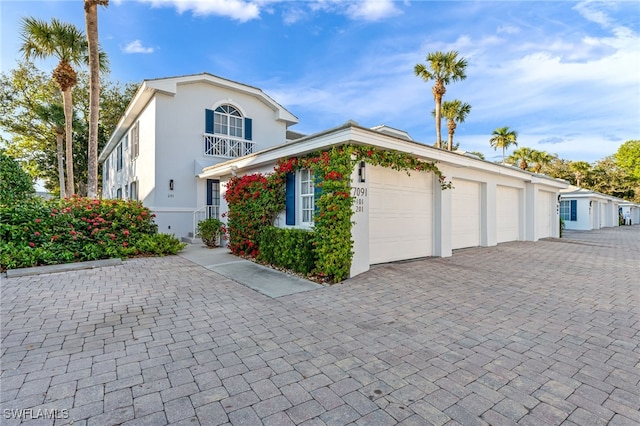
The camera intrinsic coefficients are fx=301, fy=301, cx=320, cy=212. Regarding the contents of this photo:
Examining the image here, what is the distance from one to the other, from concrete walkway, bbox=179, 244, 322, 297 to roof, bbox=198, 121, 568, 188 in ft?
9.45

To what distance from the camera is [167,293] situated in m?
5.41

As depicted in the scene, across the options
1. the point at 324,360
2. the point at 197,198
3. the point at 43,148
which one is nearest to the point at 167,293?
the point at 324,360

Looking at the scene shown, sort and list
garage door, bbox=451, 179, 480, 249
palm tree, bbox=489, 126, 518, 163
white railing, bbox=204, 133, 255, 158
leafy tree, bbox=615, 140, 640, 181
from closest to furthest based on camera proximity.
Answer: garage door, bbox=451, 179, 480, 249 → white railing, bbox=204, 133, 255, 158 → palm tree, bbox=489, 126, 518, 163 → leafy tree, bbox=615, 140, 640, 181

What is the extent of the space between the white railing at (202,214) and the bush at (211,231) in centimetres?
135

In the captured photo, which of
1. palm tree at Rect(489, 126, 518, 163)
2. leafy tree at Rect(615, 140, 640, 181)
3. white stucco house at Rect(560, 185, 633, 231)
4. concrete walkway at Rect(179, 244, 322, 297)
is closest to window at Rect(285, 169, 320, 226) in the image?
concrete walkway at Rect(179, 244, 322, 297)

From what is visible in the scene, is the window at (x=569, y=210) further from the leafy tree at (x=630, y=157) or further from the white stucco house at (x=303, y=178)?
the leafy tree at (x=630, y=157)

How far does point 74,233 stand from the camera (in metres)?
7.77

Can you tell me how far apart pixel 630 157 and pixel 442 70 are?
38.3 metres

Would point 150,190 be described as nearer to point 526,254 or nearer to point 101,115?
point 526,254

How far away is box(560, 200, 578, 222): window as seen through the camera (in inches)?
958

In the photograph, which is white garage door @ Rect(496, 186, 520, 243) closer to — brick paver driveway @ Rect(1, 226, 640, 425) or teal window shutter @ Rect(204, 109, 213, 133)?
brick paver driveway @ Rect(1, 226, 640, 425)

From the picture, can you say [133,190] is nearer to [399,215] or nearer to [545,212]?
[399,215]

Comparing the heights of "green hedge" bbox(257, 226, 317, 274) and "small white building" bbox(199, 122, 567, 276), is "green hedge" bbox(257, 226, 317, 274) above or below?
below

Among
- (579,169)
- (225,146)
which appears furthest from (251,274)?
(579,169)
